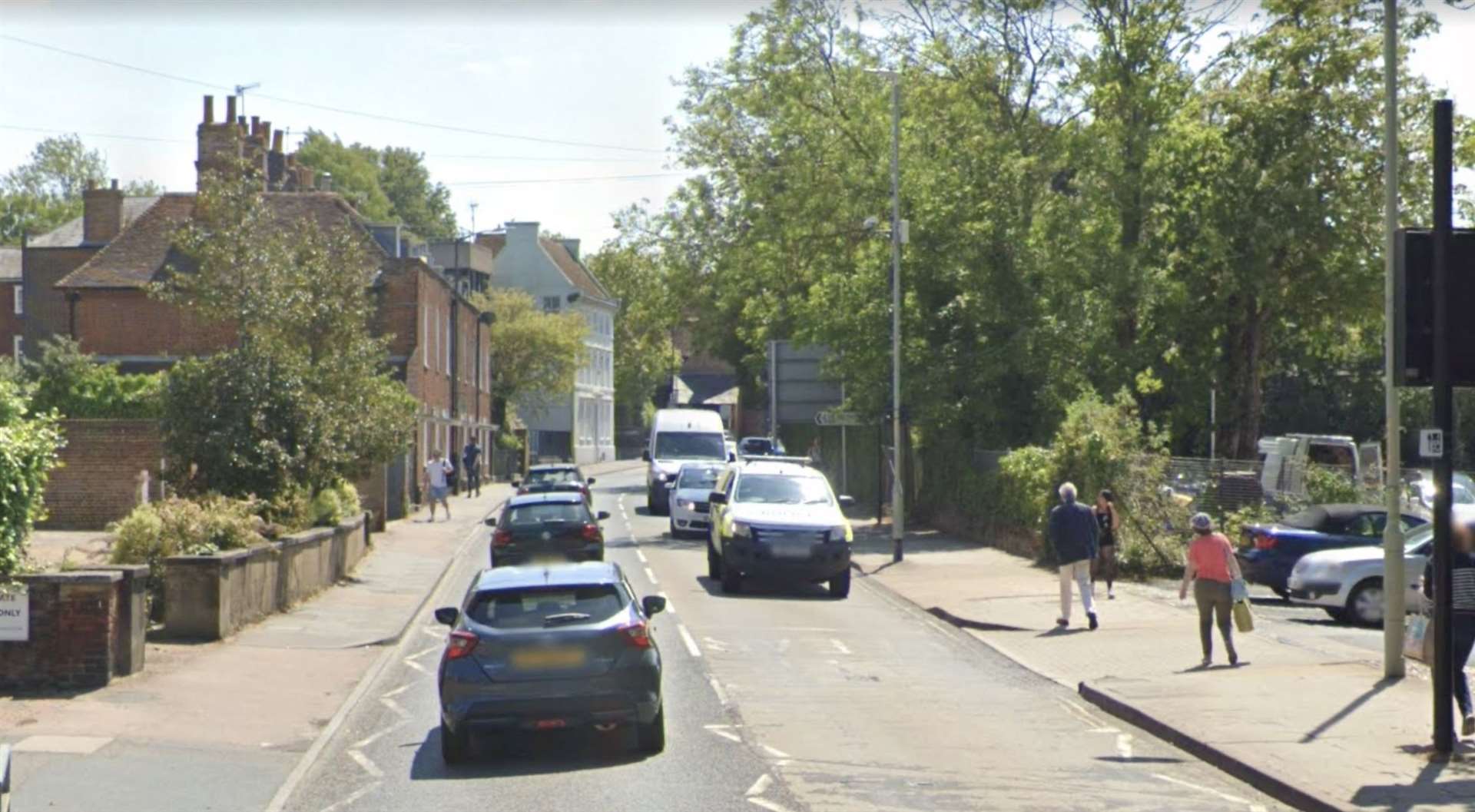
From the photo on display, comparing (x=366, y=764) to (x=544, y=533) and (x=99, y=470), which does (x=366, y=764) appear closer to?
(x=544, y=533)

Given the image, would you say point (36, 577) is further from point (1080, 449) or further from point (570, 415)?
point (570, 415)

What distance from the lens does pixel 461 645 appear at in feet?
40.0

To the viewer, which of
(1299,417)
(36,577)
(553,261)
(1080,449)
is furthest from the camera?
(553,261)

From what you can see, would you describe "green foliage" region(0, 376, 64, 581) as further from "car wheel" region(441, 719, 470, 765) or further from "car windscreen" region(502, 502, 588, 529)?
"car windscreen" region(502, 502, 588, 529)

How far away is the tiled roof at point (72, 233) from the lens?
201 feet

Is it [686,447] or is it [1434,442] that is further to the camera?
[686,447]

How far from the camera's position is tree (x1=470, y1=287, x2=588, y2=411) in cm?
7444

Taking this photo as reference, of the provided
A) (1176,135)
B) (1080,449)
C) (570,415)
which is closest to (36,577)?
(1080,449)

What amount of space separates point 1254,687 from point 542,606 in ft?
22.9

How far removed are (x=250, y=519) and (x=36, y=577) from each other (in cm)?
653

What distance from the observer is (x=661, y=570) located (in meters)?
28.7

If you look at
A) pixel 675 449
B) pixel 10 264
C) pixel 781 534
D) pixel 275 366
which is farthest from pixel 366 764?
pixel 10 264

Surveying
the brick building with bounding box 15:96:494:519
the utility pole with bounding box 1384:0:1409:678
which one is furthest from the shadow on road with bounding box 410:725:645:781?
the brick building with bounding box 15:96:494:519

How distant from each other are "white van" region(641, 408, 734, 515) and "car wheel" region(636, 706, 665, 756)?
106ft
